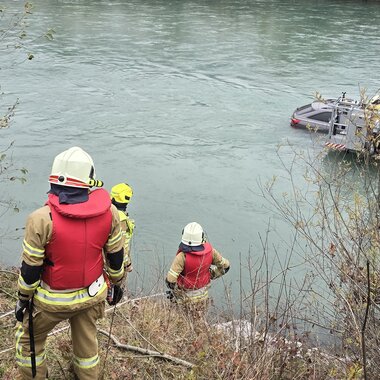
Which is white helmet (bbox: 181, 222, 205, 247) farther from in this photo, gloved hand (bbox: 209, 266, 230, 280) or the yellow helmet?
the yellow helmet

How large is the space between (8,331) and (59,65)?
19635mm

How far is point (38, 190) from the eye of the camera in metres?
13.0

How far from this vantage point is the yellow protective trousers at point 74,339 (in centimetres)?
352

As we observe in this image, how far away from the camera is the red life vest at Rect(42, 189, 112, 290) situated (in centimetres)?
328

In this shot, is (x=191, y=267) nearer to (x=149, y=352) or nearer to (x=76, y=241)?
(x=149, y=352)

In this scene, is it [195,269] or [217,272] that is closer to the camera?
[195,269]

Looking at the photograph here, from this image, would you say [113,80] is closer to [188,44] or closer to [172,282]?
[188,44]

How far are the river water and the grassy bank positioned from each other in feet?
3.21

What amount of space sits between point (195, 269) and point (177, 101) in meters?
14.4

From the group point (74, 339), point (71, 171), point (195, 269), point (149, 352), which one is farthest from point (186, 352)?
point (71, 171)

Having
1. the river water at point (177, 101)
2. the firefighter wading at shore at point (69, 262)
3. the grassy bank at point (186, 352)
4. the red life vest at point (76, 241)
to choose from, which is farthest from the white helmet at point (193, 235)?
the red life vest at point (76, 241)

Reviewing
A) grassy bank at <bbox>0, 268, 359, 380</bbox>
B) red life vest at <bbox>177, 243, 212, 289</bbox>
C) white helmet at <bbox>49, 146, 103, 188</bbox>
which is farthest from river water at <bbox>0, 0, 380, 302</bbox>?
white helmet at <bbox>49, 146, 103, 188</bbox>

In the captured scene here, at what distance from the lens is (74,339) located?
3730 millimetres

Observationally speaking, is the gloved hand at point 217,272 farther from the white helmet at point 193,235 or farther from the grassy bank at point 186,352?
the grassy bank at point 186,352
